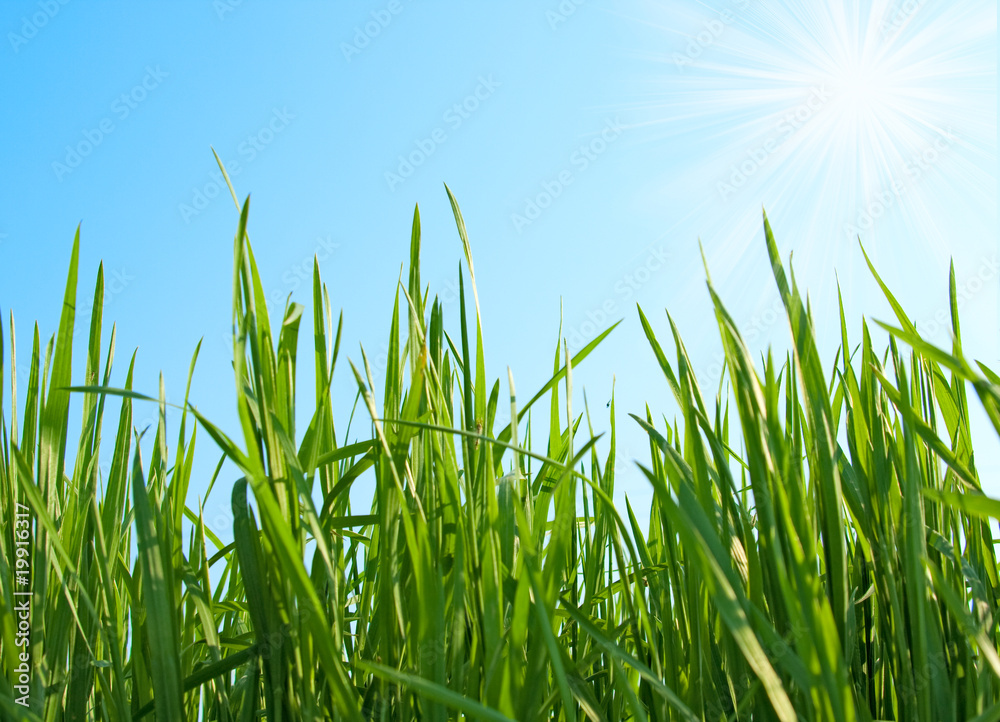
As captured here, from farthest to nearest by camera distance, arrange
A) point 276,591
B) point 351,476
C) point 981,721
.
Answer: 1. point 351,476
2. point 276,591
3. point 981,721

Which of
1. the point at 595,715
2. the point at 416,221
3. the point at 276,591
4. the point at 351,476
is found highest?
the point at 416,221

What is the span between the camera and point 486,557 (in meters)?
0.64

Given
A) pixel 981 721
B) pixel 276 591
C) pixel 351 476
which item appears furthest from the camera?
pixel 351 476

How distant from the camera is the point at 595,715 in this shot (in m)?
0.67

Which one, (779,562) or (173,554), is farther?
(173,554)

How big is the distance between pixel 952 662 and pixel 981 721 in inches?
9.9

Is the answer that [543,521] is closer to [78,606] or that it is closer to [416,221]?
[416,221]

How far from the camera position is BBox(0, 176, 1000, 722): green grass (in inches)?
22.6

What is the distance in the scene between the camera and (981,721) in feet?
1.68

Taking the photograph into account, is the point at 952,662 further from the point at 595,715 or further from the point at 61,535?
the point at 61,535

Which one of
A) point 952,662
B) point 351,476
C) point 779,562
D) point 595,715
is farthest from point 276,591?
point 952,662

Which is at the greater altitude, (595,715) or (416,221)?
(416,221)

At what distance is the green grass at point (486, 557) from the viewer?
1.88ft

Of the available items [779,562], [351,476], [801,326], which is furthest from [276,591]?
[801,326]
